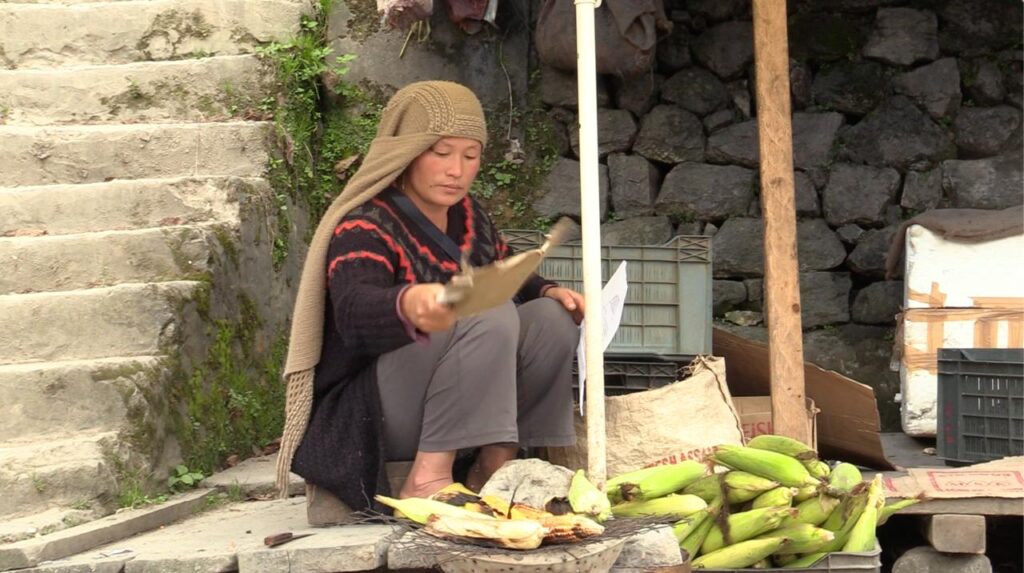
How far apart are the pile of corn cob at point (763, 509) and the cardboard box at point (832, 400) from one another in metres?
0.75

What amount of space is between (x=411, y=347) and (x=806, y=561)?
1320mm

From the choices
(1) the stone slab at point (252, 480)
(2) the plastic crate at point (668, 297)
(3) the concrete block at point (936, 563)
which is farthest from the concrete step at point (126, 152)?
(3) the concrete block at point (936, 563)

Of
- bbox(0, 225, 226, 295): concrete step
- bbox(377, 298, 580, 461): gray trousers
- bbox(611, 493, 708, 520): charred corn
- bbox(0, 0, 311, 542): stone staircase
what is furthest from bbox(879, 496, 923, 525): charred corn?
bbox(0, 225, 226, 295): concrete step

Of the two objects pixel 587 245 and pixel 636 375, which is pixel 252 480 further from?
pixel 587 245

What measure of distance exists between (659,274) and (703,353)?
0.33 m

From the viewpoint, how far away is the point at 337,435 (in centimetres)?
368

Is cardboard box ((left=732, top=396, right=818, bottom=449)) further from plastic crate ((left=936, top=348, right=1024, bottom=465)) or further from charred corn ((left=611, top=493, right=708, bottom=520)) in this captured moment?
charred corn ((left=611, top=493, right=708, bottom=520))

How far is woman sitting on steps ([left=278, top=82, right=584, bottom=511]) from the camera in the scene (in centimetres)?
353

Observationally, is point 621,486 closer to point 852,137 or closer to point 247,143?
point 247,143

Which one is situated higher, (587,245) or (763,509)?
(587,245)

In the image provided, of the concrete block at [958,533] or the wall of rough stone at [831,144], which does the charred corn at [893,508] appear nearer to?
the concrete block at [958,533]

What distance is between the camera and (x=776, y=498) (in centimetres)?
377

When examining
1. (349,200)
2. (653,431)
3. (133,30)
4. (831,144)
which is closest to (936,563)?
(653,431)

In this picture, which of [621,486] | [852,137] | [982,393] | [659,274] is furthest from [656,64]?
[621,486]
